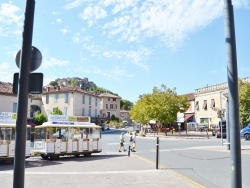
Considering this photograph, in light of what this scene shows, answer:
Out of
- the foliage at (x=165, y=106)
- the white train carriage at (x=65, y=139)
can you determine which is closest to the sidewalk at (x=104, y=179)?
the white train carriage at (x=65, y=139)

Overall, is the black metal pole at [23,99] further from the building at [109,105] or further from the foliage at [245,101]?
the building at [109,105]

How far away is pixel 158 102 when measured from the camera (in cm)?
4756

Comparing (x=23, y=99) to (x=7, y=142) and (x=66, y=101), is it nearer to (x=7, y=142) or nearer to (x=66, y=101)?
(x=7, y=142)

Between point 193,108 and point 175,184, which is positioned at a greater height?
point 193,108

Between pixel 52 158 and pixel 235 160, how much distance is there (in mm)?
14894

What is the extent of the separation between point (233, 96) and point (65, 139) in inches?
585

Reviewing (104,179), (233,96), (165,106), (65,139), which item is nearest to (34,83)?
(233,96)

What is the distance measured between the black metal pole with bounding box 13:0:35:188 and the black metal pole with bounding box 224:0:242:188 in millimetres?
3351

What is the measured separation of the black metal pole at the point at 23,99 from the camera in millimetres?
5024

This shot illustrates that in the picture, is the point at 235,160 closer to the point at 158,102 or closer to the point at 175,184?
the point at 175,184

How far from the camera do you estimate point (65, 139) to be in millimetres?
18750

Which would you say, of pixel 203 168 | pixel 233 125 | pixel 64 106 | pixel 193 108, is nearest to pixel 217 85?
pixel 193 108

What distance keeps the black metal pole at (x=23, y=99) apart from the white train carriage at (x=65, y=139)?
13053 mm

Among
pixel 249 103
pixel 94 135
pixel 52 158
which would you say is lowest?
pixel 52 158
